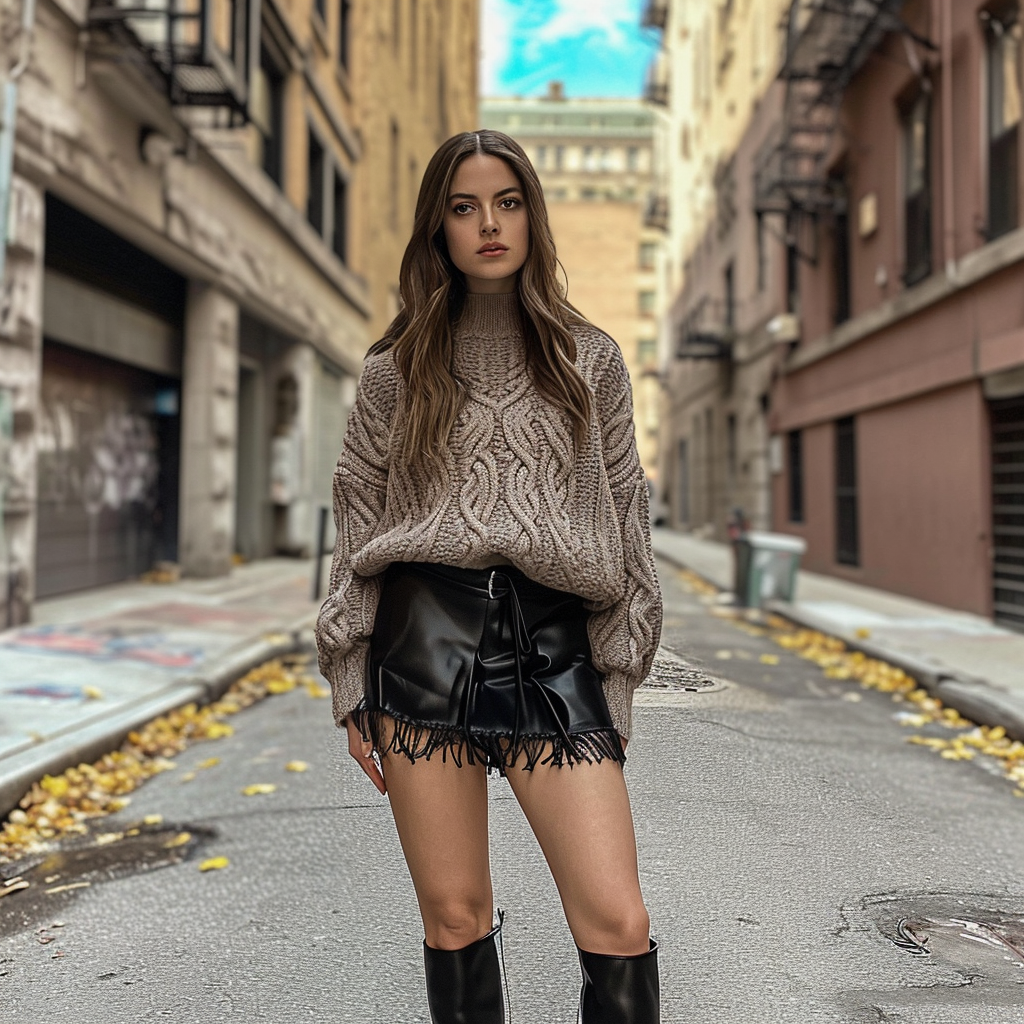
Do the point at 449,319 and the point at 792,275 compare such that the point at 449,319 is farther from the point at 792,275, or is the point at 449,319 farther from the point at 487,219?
the point at 792,275

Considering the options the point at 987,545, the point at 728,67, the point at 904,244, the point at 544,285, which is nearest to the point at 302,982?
the point at 544,285

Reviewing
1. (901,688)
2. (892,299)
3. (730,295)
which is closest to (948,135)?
(892,299)

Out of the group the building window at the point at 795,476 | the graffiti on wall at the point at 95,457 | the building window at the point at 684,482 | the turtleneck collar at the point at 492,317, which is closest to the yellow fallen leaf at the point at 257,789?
the turtleneck collar at the point at 492,317

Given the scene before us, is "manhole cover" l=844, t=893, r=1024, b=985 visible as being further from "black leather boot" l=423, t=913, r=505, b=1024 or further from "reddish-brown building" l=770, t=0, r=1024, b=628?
"reddish-brown building" l=770, t=0, r=1024, b=628

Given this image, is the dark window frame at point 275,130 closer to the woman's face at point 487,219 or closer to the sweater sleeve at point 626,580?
the woman's face at point 487,219

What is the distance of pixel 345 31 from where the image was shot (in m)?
20.6

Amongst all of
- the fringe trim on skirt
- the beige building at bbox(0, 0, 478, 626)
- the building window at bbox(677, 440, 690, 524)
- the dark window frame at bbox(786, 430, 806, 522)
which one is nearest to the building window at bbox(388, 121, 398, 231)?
the beige building at bbox(0, 0, 478, 626)

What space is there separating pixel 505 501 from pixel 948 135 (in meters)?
11.7

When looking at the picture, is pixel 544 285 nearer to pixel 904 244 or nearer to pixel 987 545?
pixel 987 545

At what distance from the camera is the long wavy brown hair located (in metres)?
1.90

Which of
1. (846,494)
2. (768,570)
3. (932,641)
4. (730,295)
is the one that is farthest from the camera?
(730,295)

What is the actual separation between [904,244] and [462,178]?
42.5ft

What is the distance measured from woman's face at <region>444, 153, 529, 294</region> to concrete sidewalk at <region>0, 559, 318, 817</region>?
3.46m

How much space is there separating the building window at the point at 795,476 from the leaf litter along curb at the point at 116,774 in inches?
540
